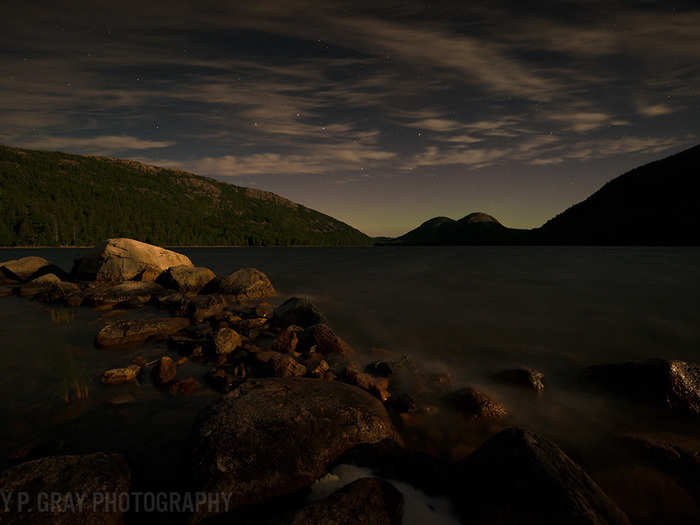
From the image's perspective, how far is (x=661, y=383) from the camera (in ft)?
23.4

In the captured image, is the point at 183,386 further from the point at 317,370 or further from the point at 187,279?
the point at 187,279

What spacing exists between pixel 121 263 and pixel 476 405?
2327 cm

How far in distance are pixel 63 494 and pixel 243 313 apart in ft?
30.7

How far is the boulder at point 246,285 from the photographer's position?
1714 centimetres

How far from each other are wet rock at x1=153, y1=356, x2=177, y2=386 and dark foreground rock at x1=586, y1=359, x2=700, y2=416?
1177 cm

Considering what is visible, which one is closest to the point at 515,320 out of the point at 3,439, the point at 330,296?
the point at 330,296

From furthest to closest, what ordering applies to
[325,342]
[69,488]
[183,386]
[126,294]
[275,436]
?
[126,294], [325,342], [183,386], [275,436], [69,488]

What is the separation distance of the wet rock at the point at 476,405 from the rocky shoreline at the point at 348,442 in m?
0.02

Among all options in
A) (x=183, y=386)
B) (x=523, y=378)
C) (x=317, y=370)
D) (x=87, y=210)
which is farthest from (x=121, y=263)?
(x=87, y=210)

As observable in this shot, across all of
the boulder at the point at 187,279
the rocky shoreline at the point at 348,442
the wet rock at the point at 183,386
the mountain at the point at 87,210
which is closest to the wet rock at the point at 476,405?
the rocky shoreline at the point at 348,442

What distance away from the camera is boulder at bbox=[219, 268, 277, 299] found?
17141 mm

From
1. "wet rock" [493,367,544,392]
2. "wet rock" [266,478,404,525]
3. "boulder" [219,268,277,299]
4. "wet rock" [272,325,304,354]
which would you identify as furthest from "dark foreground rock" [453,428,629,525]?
"boulder" [219,268,277,299]

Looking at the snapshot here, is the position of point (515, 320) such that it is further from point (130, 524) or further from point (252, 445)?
point (130, 524)

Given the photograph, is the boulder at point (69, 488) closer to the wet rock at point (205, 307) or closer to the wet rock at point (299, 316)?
the wet rock at point (299, 316)
